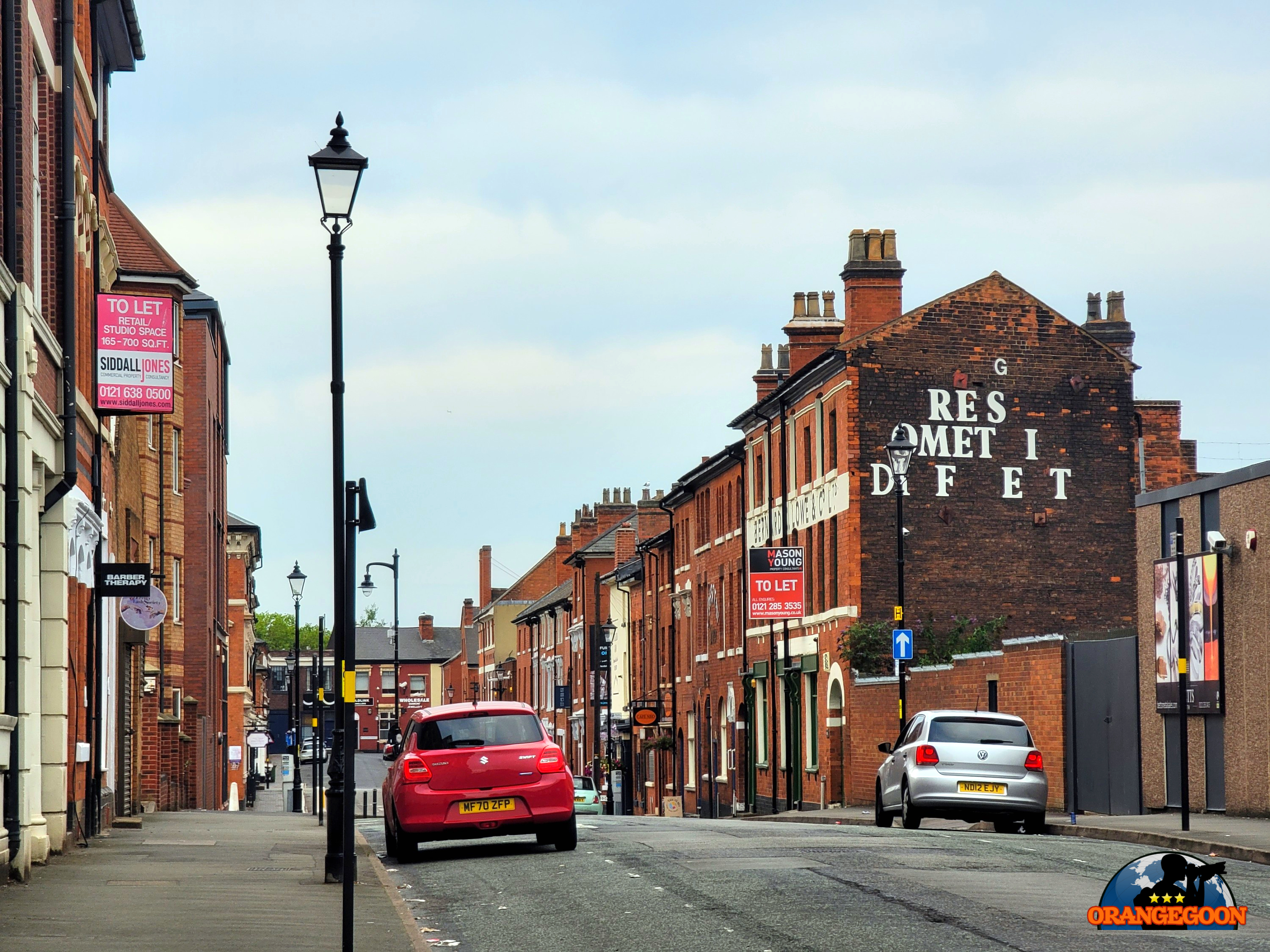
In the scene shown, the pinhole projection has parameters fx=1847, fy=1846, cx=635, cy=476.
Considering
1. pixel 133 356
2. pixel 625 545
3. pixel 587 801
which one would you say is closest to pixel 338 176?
pixel 133 356

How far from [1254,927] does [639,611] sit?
61835 millimetres

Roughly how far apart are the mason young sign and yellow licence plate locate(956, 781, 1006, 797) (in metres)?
19.8

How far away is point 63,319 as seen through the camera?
19.8 m

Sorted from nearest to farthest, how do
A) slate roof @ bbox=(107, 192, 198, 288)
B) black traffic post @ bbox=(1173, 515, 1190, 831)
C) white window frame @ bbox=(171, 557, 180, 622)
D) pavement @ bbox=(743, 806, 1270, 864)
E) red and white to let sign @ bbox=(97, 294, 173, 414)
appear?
pavement @ bbox=(743, 806, 1270, 864) → red and white to let sign @ bbox=(97, 294, 173, 414) → black traffic post @ bbox=(1173, 515, 1190, 831) → slate roof @ bbox=(107, 192, 198, 288) → white window frame @ bbox=(171, 557, 180, 622)

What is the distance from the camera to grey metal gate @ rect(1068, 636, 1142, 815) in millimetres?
29438

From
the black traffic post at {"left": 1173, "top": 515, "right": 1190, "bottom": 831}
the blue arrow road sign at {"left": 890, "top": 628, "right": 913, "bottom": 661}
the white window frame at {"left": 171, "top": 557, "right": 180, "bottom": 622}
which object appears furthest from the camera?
the white window frame at {"left": 171, "top": 557, "right": 180, "bottom": 622}

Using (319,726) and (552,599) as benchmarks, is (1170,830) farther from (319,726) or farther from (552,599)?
(552,599)

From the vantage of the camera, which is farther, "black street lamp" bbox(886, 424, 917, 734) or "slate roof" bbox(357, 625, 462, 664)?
"slate roof" bbox(357, 625, 462, 664)

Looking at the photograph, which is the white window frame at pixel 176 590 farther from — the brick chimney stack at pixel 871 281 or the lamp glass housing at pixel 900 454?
the lamp glass housing at pixel 900 454

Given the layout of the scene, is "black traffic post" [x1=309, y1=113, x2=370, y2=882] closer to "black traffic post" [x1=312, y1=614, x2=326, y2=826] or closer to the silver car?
the silver car

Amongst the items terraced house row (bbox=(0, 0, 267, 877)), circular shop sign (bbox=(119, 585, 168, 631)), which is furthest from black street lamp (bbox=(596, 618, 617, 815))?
circular shop sign (bbox=(119, 585, 168, 631))

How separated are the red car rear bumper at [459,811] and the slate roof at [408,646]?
150 m

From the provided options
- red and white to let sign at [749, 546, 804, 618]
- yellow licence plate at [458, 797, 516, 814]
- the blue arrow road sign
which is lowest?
yellow licence plate at [458, 797, 516, 814]

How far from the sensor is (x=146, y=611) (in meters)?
23.5
